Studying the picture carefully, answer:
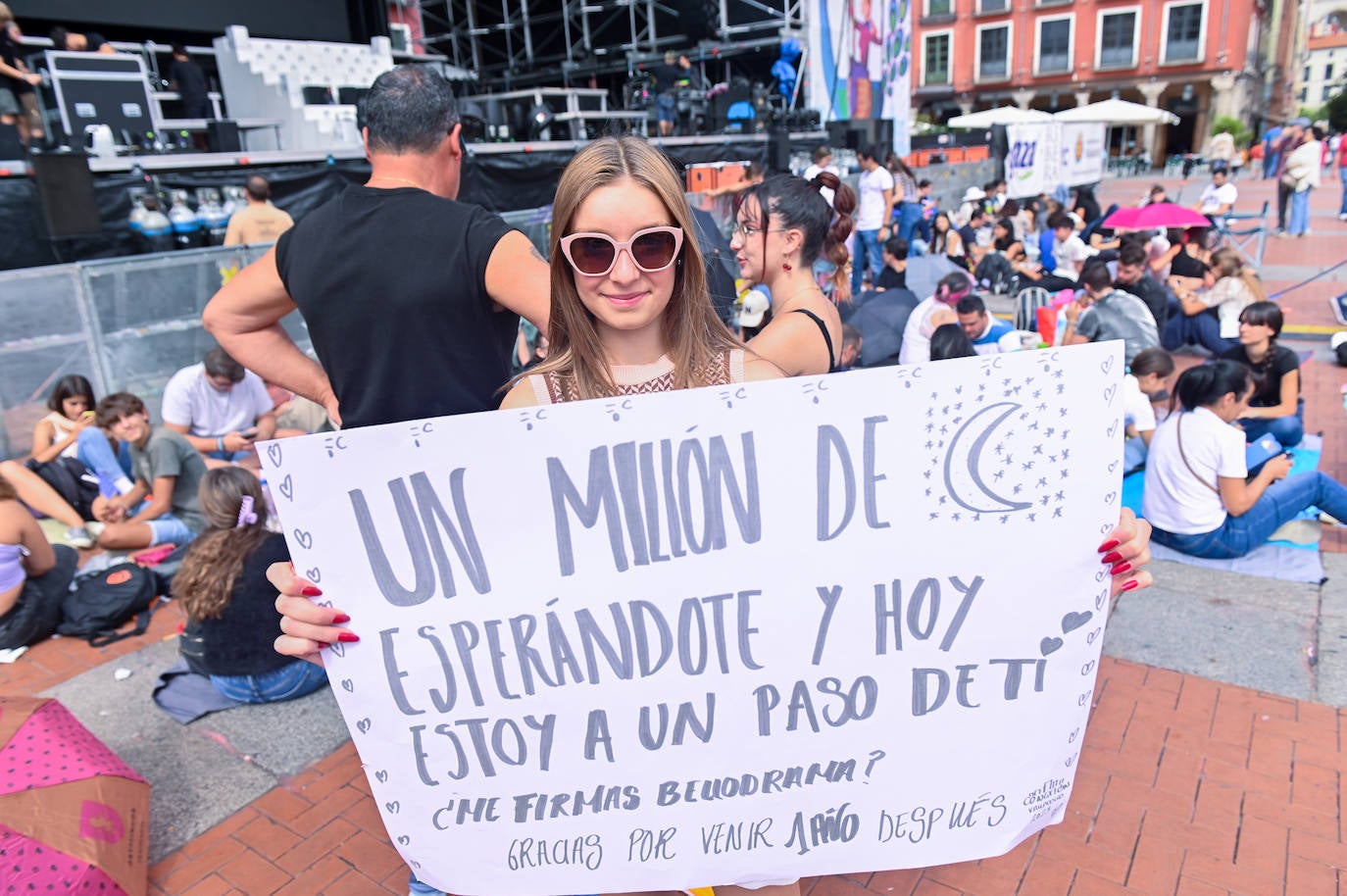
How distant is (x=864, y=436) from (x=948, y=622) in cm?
39

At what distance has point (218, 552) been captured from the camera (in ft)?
10.7

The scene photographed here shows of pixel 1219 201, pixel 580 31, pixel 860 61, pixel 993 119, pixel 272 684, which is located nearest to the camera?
pixel 272 684

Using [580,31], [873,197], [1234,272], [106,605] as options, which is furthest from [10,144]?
[580,31]

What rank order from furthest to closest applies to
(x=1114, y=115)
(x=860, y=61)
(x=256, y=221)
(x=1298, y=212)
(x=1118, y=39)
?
(x=1118, y=39) → (x=1114, y=115) → (x=860, y=61) → (x=1298, y=212) → (x=256, y=221)

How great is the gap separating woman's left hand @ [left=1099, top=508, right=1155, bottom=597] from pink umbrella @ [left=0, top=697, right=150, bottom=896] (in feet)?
8.21

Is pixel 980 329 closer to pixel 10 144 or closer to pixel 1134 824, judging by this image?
pixel 1134 824

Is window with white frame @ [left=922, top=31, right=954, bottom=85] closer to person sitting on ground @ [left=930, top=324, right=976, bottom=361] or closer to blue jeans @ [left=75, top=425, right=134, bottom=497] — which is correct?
person sitting on ground @ [left=930, top=324, right=976, bottom=361]

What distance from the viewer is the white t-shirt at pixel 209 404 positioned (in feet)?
18.4

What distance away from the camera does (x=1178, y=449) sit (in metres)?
4.12

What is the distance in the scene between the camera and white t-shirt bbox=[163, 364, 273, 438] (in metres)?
5.60

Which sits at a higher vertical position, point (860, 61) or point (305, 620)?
point (860, 61)

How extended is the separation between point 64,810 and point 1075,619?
98.2 inches

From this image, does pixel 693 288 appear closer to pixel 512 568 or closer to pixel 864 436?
pixel 864 436

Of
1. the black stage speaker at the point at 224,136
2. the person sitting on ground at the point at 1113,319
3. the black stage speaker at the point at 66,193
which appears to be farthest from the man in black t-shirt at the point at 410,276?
the black stage speaker at the point at 224,136
